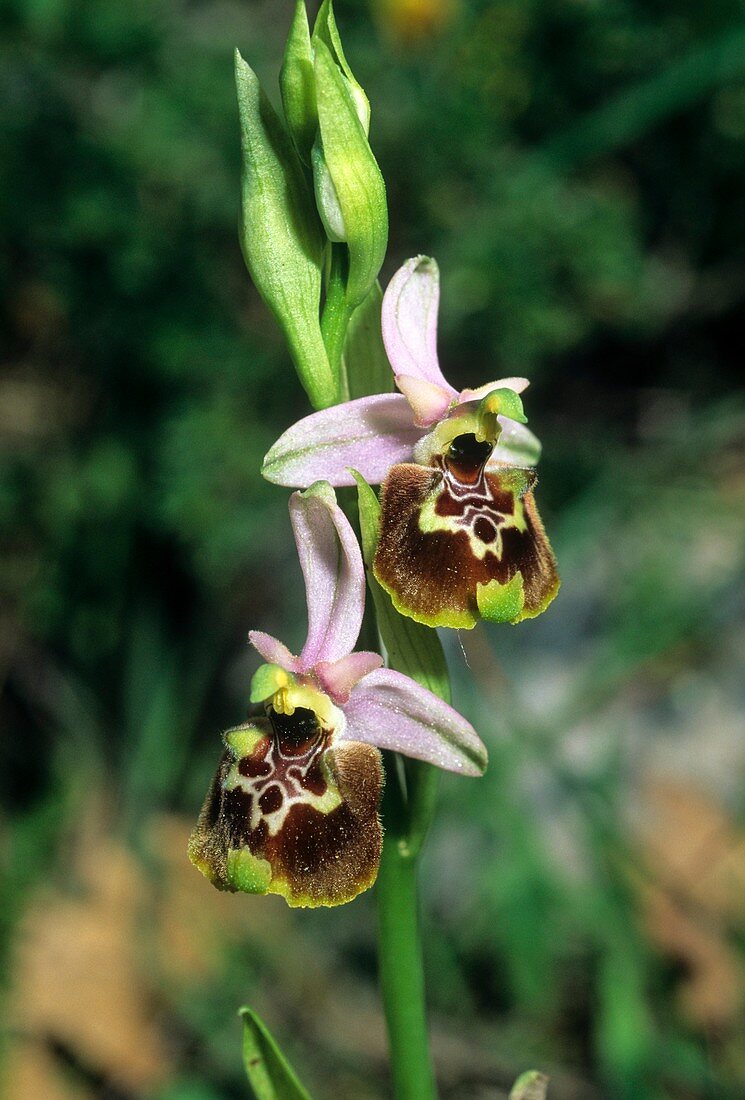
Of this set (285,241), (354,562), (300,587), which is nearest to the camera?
(354,562)

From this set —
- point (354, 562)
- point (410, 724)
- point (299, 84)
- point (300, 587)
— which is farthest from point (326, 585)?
point (300, 587)

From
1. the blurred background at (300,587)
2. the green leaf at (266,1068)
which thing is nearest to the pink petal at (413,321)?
the green leaf at (266,1068)

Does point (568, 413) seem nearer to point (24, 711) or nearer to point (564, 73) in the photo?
point (564, 73)

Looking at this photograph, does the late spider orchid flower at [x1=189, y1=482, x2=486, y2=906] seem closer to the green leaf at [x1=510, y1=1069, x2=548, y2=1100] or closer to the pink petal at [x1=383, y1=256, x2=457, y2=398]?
the pink petal at [x1=383, y1=256, x2=457, y2=398]

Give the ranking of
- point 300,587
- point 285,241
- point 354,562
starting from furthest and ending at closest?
point 300,587 → point 285,241 → point 354,562

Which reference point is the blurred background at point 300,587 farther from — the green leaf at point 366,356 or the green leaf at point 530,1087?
the green leaf at point 366,356

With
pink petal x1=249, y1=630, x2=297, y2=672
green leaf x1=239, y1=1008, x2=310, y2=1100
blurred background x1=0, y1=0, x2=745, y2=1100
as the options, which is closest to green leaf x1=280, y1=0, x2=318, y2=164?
pink petal x1=249, y1=630, x2=297, y2=672

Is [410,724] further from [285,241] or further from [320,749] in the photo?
[285,241]
